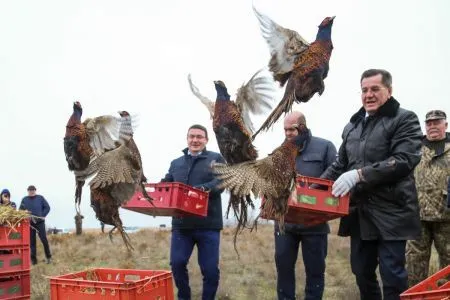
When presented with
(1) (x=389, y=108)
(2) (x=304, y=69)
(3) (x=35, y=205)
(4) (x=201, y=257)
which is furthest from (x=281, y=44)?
(3) (x=35, y=205)

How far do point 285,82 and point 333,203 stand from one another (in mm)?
928

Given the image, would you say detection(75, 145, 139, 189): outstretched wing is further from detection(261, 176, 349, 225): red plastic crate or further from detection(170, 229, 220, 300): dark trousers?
detection(170, 229, 220, 300): dark trousers

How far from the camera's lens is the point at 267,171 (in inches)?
139

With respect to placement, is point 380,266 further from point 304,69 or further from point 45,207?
point 45,207

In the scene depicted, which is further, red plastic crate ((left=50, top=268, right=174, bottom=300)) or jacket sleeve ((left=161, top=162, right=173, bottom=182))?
jacket sleeve ((left=161, top=162, right=173, bottom=182))

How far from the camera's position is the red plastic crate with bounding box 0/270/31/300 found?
5.50 metres

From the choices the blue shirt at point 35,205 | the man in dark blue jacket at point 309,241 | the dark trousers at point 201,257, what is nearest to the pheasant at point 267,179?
the man in dark blue jacket at point 309,241

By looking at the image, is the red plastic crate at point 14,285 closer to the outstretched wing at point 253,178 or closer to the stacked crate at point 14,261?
the stacked crate at point 14,261

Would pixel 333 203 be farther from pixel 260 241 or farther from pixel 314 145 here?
pixel 260 241

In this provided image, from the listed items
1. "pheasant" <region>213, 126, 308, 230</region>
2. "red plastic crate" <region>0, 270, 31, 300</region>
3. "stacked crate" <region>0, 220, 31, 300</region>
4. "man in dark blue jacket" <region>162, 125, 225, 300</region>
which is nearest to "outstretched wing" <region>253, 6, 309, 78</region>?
"pheasant" <region>213, 126, 308, 230</region>

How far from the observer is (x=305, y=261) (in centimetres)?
484

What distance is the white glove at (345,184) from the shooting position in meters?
3.55

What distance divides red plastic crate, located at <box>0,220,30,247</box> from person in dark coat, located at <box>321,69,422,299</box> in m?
3.59

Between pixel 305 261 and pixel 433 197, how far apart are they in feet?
4.77
